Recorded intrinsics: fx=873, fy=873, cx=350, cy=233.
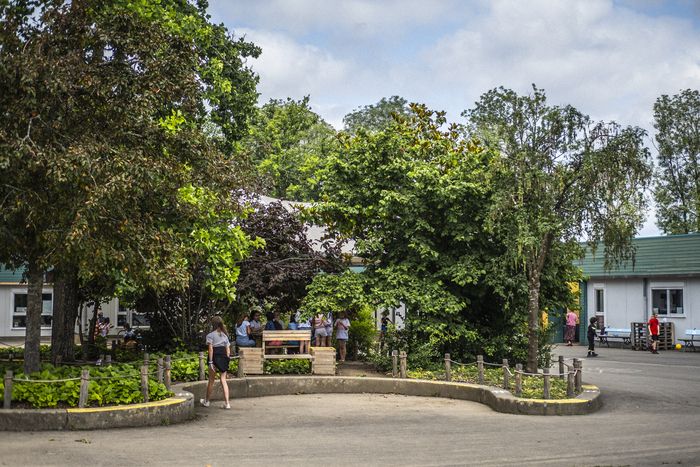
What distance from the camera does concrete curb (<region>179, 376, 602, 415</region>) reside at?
57.7 feet

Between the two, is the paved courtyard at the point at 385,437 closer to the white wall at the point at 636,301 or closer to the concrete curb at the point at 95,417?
the concrete curb at the point at 95,417

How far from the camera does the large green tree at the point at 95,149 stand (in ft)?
46.6

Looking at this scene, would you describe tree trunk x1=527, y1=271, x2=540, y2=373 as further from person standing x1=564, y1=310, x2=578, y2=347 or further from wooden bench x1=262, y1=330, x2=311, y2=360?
person standing x1=564, y1=310, x2=578, y2=347

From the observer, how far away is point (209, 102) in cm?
2655

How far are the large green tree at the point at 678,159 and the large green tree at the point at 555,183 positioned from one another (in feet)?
125

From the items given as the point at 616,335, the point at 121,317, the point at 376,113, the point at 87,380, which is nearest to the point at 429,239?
the point at 87,380

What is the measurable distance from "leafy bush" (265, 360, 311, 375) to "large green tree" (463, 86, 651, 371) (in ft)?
17.8

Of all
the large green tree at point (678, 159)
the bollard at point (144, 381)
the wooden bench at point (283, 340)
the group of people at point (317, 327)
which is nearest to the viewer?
the bollard at point (144, 381)

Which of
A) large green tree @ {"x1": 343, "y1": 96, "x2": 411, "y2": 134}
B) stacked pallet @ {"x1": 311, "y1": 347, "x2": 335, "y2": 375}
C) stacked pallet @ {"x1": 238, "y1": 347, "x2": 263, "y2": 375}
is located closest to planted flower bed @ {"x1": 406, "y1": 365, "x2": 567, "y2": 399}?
stacked pallet @ {"x1": 311, "y1": 347, "x2": 335, "y2": 375}

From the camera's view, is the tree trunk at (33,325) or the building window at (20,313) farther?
the building window at (20,313)

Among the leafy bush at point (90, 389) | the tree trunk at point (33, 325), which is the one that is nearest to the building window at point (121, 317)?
the tree trunk at point (33, 325)

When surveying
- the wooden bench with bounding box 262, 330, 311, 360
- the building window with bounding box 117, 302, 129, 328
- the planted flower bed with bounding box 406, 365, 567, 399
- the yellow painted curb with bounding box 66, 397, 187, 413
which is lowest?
the yellow painted curb with bounding box 66, 397, 187, 413

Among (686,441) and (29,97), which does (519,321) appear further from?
(29,97)

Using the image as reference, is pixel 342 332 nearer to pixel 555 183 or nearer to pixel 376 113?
pixel 555 183
